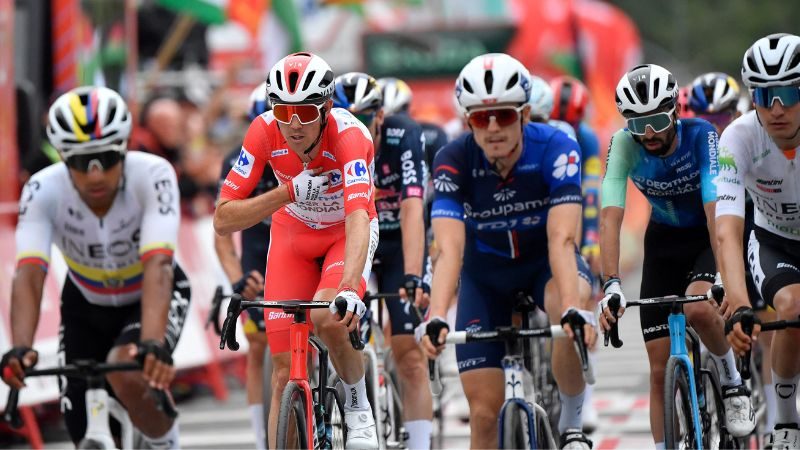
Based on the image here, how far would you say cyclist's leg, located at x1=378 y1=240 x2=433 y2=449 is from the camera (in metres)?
9.45

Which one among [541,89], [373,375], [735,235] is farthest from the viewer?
[541,89]

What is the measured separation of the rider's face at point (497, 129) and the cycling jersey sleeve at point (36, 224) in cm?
235

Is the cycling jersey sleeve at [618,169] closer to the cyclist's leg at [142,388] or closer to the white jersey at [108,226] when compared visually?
the white jersey at [108,226]

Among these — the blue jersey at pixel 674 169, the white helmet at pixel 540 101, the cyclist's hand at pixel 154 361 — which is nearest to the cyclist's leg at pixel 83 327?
the cyclist's hand at pixel 154 361

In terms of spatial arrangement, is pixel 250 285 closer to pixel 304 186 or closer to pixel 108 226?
pixel 108 226

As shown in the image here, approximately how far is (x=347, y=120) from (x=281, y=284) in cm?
92

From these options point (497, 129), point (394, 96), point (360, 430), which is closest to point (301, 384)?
point (360, 430)

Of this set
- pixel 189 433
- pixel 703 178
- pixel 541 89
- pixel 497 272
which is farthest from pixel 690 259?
pixel 189 433

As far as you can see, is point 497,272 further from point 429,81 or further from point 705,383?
point 429,81

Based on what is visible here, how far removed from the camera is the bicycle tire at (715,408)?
8398mm

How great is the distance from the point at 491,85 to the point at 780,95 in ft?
4.51

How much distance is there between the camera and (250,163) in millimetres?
7539

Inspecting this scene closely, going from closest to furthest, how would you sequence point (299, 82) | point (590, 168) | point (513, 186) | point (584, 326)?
point (584, 326) < point (299, 82) < point (513, 186) < point (590, 168)

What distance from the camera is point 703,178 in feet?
26.7
